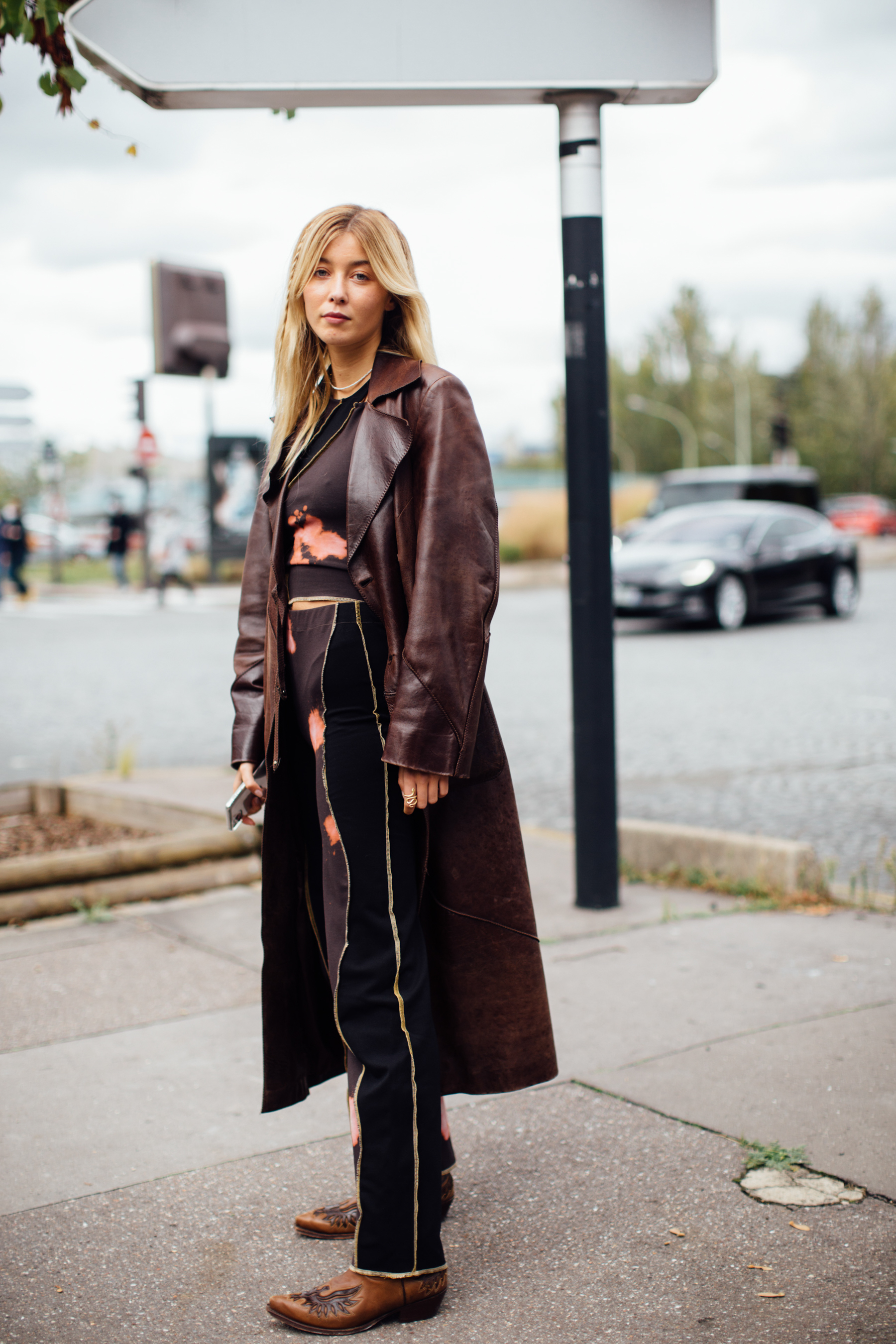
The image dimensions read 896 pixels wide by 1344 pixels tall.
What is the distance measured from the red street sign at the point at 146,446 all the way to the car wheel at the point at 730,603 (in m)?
12.6

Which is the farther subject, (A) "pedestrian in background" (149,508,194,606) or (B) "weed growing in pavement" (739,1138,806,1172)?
(A) "pedestrian in background" (149,508,194,606)

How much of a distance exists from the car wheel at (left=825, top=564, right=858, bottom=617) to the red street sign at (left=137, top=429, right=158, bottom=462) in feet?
42.2

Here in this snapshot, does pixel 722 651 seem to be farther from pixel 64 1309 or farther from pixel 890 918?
pixel 64 1309

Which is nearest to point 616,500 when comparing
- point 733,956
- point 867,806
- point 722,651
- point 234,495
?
point 234,495

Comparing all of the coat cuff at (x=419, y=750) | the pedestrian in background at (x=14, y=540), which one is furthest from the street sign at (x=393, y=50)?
the pedestrian in background at (x=14, y=540)

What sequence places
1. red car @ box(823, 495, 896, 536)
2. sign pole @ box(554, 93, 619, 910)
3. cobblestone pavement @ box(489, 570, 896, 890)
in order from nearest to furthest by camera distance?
sign pole @ box(554, 93, 619, 910), cobblestone pavement @ box(489, 570, 896, 890), red car @ box(823, 495, 896, 536)

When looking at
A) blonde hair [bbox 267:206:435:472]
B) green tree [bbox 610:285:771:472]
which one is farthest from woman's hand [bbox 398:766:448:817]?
green tree [bbox 610:285:771:472]

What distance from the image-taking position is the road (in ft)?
22.8

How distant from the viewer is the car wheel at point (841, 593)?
1744 cm

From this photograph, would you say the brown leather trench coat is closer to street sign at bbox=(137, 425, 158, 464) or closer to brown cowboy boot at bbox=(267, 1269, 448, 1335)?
brown cowboy boot at bbox=(267, 1269, 448, 1335)

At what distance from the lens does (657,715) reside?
9.98 metres

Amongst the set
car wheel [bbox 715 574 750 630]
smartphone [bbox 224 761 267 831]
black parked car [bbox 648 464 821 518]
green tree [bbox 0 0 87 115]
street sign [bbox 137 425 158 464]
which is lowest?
car wheel [bbox 715 574 750 630]

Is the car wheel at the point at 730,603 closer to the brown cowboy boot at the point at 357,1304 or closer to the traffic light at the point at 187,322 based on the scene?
the traffic light at the point at 187,322

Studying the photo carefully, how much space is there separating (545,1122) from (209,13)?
3173 mm
